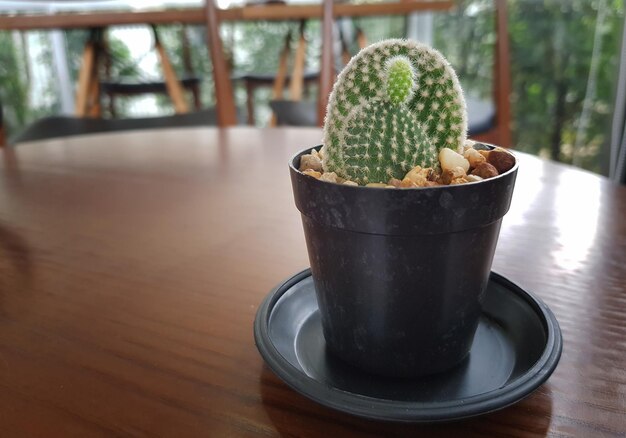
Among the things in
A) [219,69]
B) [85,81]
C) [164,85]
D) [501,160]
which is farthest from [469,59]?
[501,160]

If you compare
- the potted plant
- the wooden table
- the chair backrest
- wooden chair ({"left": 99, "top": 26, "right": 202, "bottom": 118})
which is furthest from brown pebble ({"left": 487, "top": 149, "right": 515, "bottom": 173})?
wooden chair ({"left": 99, "top": 26, "right": 202, "bottom": 118})

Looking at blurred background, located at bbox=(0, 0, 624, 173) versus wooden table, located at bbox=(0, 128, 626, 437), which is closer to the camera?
wooden table, located at bbox=(0, 128, 626, 437)

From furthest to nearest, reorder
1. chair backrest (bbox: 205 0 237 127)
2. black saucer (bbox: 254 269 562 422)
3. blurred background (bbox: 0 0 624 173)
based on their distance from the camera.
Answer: blurred background (bbox: 0 0 624 173) < chair backrest (bbox: 205 0 237 127) < black saucer (bbox: 254 269 562 422)

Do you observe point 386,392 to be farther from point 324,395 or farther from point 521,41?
point 521,41

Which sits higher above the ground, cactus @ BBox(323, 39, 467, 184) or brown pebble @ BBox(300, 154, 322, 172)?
cactus @ BBox(323, 39, 467, 184)

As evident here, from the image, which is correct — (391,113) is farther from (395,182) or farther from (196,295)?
(196,295)

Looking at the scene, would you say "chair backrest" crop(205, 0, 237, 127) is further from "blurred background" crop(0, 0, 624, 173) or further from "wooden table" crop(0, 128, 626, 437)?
"wooden table" crop(0, 128, 626, 437)

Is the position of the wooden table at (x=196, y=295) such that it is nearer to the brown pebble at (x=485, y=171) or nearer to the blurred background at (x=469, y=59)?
the brown pebble at (x=485, y=171)
